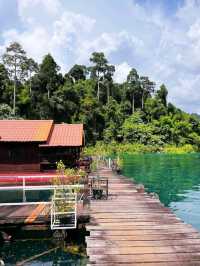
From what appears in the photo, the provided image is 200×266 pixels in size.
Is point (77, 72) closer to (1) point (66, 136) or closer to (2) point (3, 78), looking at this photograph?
(2) point (3, 78)

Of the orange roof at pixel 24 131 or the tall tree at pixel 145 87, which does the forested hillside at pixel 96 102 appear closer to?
the tall tree at pixel 145 87

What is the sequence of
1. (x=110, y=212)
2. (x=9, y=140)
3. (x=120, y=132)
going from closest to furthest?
(x=110, y=212), (x=9, y=140), (x=120, y=132)

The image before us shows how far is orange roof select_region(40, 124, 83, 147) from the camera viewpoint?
1035 inches

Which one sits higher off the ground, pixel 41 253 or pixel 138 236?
pixel 138 236

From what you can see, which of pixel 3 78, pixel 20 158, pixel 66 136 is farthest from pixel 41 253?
pixel 3 78

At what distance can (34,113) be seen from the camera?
64.1 meters

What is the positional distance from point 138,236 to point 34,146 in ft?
52.3

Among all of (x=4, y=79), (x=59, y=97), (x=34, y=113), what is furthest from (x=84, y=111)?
(x=4, y=79)

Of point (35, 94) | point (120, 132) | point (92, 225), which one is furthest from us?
point (120, 132)

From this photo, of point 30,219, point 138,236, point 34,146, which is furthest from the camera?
point 34,146

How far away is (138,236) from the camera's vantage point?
1084 cm

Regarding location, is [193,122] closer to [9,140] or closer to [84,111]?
[84,111]

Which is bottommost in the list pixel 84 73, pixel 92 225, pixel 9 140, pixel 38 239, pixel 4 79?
pixel 38 239

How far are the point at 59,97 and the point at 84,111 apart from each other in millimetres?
6488
